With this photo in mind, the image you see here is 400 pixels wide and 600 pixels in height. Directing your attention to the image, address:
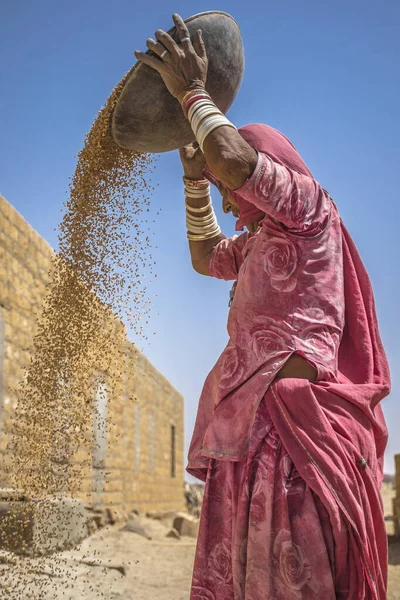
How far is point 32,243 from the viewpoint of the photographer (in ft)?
21.1

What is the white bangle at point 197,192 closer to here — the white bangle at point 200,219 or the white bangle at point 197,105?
the white bangle at point 200,219

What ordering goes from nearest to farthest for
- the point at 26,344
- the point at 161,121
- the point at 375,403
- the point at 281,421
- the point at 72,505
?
the point at 281,421
the point at 375,403
the point at 161,121
the point at 72,505
the point at 26,344

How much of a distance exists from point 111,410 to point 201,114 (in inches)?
317

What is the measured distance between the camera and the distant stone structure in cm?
557

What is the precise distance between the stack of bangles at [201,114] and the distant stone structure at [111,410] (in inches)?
60.1

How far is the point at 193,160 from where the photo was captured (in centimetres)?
262

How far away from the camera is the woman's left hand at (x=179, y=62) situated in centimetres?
210

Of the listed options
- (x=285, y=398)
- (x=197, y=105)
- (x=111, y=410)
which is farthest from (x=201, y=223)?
(x=111, y=410)

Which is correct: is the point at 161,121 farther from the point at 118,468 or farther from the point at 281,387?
the point at 118,468

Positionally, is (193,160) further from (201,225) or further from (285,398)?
(285,398)

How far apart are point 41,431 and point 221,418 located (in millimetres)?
2497

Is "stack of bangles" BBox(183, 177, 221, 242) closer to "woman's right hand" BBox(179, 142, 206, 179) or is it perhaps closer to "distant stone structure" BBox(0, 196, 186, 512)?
"woman's right hand" BBox(179, 142, 206, 179)

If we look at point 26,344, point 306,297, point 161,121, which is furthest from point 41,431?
point 306,297

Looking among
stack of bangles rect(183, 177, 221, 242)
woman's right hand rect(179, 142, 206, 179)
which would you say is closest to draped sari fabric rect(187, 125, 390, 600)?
woman's right hand rect(179, 142, 206, 179)
